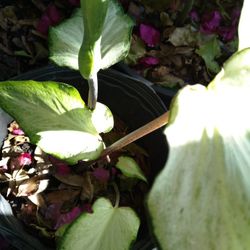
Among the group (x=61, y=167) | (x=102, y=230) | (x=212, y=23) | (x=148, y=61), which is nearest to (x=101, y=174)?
(x=61, y=167)

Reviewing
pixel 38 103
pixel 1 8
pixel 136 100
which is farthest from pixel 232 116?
pixel 1 8

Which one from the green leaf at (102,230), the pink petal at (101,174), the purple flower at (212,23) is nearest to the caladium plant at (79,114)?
the green leaf at (102,230)

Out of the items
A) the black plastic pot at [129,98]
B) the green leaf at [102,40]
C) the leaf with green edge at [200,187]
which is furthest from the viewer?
the black plastic pot at [129,98]

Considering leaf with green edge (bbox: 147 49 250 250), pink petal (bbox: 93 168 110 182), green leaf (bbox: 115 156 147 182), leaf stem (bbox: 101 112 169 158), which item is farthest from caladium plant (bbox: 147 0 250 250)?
pink petal (bbox: 93 168 110 182)

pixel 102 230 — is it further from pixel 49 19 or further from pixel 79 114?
pixel 49 19

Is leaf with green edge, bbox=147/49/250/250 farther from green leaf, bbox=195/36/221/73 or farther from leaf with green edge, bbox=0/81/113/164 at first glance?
green leaf, bbox=195/36/221/73

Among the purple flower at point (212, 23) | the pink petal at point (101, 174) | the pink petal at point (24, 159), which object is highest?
the purple flower at point (212, 23)

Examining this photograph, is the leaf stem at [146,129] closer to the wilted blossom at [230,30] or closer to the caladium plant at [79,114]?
the caladium plant at [79,114]
